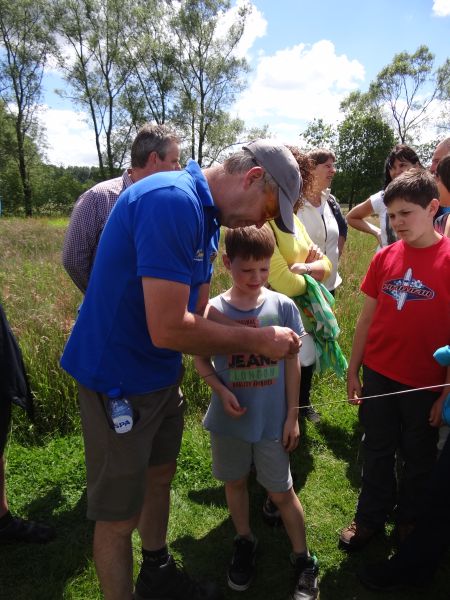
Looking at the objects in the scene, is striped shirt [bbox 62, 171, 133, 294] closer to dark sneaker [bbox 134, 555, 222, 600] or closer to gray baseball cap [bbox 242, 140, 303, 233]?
gray baseball cap [bbox 242, 140, 303, 233]

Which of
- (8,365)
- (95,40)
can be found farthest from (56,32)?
(8,365)

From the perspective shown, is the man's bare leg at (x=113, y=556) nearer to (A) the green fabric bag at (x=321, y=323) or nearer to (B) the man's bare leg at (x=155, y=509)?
(B) the man's bare leg at (x=155, y=509)

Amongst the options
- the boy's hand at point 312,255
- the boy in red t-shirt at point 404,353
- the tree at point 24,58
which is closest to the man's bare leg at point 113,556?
the boy in red t-shirt at point 404,353

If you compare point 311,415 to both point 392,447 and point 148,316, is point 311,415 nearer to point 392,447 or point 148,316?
point 392,447

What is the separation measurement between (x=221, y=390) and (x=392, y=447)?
3.58ft

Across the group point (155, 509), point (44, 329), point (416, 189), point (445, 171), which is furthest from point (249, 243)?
point (44, 329)

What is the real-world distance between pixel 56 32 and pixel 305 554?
34.9 metres

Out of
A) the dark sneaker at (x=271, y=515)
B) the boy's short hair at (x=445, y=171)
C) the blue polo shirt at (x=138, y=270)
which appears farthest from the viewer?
the boy's short hair at (x=445, y=171)

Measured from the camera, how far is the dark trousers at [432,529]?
1900 mm

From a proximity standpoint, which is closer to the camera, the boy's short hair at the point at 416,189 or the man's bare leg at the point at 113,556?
the man's bare leg at the point at 113,556

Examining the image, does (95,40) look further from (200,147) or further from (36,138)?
(200,147)

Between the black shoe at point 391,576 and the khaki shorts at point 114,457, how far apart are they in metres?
1.31

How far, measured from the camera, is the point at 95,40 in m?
30.1

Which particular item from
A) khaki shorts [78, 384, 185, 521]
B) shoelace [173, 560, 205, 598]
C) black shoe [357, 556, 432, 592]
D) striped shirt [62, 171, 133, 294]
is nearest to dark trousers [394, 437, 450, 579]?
black shoe [357, 556, 432, 592]
